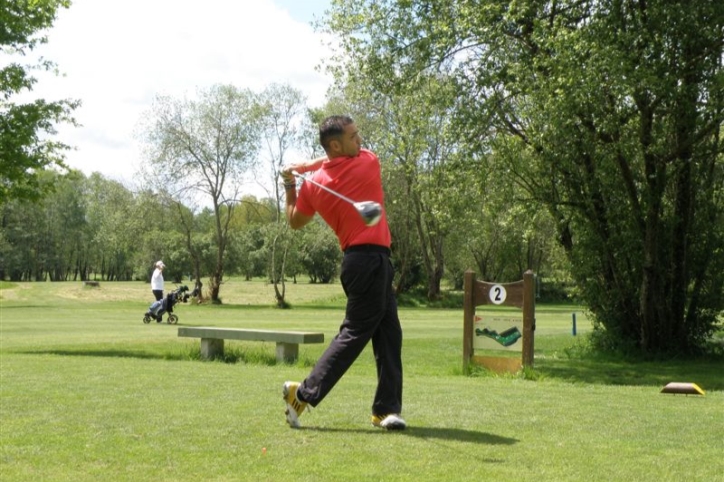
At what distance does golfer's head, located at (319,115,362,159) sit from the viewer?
6.97 m

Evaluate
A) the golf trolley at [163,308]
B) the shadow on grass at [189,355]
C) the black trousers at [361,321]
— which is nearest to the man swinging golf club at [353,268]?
the black trousers at [361,321]

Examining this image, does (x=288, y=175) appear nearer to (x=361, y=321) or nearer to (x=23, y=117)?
(x=361, y=321)

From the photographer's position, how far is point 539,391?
33.7 feet

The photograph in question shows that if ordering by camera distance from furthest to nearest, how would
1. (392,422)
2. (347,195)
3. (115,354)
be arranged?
(115,354), (347,195), (392,422)

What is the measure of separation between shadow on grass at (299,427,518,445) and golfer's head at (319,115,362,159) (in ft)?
6.93

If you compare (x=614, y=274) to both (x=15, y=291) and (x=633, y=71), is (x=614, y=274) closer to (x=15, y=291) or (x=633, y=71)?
(x=633, y=71)

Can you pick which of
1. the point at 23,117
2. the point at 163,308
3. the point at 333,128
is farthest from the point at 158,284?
the point at 333,128

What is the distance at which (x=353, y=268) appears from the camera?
6770mm

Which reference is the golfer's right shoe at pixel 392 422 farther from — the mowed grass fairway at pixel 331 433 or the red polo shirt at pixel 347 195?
the red polo shirt at pixel 347 195

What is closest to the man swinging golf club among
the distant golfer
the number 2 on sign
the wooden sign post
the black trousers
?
the black trousers

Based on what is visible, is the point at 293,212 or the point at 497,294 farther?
the point at 497,294

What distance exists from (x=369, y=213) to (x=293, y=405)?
1.61 m

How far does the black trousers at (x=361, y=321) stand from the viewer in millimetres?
6773

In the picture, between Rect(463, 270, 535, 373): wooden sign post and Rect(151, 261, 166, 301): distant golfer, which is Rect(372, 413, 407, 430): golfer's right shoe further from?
Rect(151, 261, 166, 301): distant golfer
